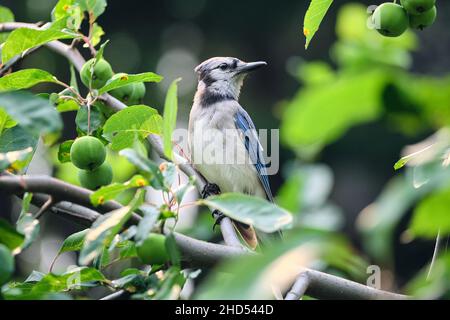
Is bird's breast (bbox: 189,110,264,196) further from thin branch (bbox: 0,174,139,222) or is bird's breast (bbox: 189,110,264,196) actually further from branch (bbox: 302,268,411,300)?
thin branch (bbox: 0,174,139,222)

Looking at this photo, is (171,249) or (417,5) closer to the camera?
(171,249)

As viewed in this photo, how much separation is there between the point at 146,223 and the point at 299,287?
637mm

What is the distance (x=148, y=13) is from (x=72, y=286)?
489 inches

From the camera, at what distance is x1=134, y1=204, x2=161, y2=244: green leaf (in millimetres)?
1560

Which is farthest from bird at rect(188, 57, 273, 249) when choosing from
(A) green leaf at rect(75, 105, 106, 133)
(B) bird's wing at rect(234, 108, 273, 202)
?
(A) green leaf at rect(75, 105, 106, 133)

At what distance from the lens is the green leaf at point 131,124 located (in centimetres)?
208

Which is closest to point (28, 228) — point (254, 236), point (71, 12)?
point (71, 12)

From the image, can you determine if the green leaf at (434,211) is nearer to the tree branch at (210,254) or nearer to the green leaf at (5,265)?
the tree branch at (210,254)

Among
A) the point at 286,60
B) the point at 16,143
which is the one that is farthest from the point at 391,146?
the point at 16,143

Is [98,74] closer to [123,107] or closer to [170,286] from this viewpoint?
[123,107]

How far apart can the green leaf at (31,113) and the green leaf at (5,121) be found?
480mm

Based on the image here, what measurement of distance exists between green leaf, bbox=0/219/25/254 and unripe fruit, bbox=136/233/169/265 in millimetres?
256

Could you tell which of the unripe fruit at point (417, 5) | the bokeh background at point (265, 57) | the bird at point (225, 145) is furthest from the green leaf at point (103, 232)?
the bokeh background at point (265, 57)

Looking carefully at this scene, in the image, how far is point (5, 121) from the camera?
6.50 ft
